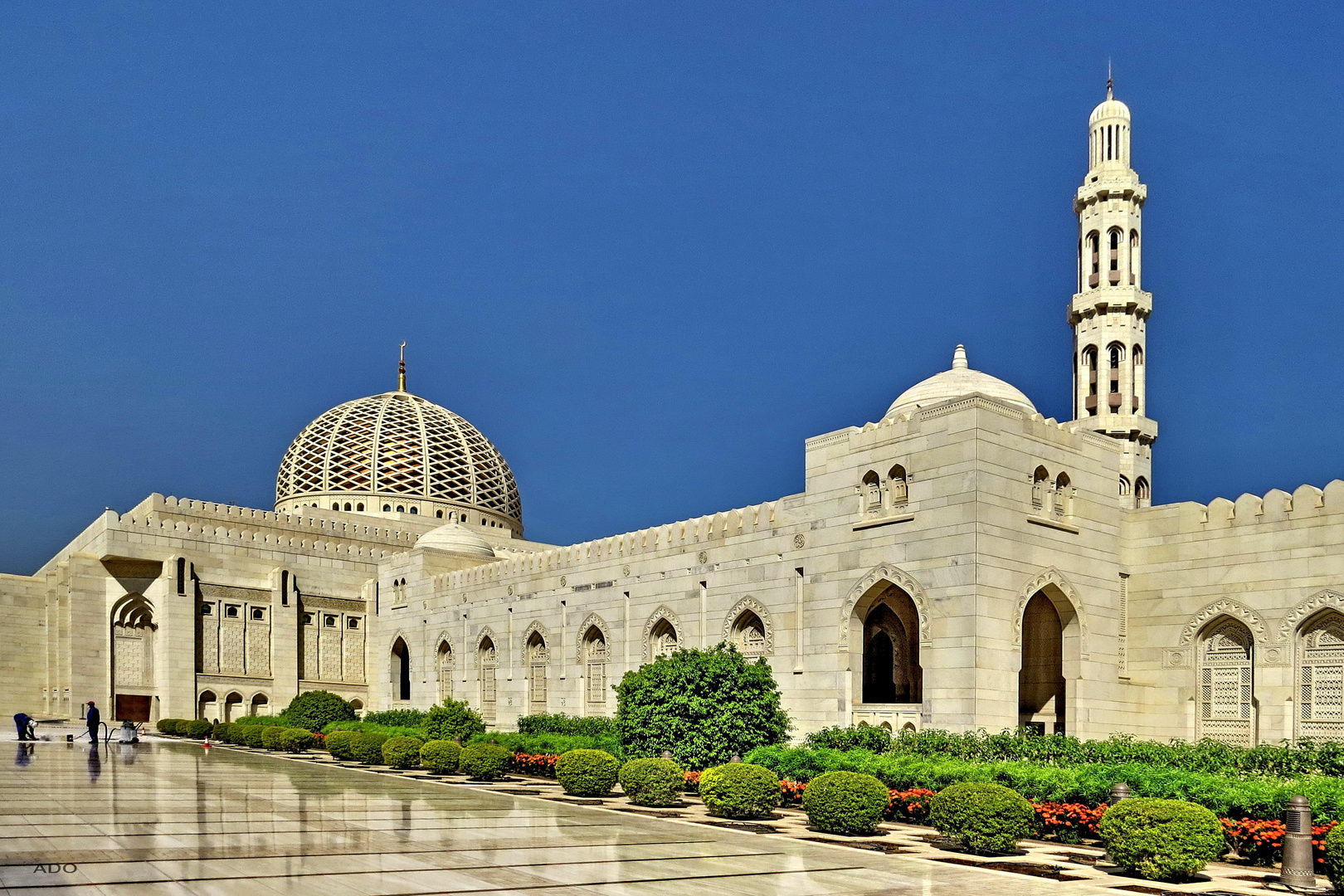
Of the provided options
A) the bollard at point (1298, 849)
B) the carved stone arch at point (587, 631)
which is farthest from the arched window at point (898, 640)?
the bollard at point (1298, 849)

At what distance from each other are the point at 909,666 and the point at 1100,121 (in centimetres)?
1487

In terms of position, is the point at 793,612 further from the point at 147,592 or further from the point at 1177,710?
the point at 147,592

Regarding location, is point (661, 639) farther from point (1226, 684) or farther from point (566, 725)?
point (1226, 684)

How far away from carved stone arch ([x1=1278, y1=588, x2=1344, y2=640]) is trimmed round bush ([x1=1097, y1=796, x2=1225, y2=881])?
35.4 feet

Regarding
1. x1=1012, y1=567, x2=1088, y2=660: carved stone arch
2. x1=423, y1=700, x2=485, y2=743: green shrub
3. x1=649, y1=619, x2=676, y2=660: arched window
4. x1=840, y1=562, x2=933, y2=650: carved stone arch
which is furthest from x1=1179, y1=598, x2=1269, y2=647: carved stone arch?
x1=423, y1=700, x2=485, y2=743: green shrub

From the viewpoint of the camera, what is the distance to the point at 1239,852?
13.9 metres

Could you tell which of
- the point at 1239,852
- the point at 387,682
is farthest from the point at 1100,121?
the point at 387,682

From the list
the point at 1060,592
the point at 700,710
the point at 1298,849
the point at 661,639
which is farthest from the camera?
the point at 661,639

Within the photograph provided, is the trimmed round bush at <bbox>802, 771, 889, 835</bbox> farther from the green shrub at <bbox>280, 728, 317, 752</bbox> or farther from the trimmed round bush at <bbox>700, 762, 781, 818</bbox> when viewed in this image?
the green shrub at <bbox>280, 728, 317, 752</bbox>

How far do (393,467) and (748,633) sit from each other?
84.8 feet

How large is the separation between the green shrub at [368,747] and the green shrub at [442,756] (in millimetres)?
2260

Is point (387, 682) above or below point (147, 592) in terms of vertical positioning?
below

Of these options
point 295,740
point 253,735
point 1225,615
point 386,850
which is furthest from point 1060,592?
point 253,735

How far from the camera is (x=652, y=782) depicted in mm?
18266
